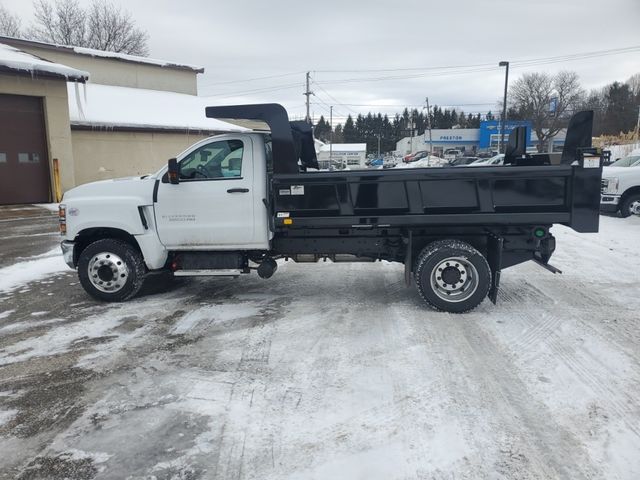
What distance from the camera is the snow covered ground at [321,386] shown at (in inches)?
126

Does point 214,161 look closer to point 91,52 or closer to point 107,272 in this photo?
point 107,272

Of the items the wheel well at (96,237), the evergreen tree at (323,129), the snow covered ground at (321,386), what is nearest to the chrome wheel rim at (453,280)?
the snow covered ground at (321,386)

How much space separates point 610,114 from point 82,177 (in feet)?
289

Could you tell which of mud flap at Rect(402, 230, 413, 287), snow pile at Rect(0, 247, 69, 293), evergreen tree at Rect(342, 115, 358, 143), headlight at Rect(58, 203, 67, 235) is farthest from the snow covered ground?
evergreen tree at Rect(342, 115, 358, 143)

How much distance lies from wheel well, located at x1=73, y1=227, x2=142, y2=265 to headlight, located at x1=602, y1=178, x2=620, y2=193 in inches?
511

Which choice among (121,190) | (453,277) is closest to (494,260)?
(453,277)

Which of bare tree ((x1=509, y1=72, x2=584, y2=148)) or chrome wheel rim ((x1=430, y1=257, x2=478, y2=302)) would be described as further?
bare tree ((x1=509, y1=72, x2=584, y2=148))

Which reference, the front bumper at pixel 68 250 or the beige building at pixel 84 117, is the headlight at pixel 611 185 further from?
the beige building at pixel 84 117

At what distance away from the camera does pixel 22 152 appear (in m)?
17.9

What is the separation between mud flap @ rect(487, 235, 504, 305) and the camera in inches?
236

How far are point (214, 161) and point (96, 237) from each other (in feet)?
6.49

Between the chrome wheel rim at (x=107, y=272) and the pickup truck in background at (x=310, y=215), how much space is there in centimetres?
1

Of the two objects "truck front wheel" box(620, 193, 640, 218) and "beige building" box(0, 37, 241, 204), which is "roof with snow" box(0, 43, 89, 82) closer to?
"beige building" box(0, 37, 241, 204)

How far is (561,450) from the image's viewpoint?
325cm
